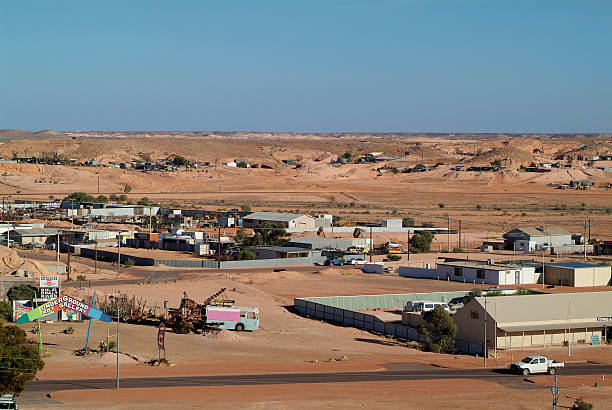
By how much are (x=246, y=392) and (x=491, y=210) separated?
92.0 meters

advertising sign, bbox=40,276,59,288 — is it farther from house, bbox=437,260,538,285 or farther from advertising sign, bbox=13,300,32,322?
house, bbox=437,260,538,285

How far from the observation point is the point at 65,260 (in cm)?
6569

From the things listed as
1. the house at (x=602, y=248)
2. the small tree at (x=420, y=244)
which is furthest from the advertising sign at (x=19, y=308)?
the house at (x=602, y=248)

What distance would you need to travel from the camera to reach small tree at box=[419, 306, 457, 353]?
125ft

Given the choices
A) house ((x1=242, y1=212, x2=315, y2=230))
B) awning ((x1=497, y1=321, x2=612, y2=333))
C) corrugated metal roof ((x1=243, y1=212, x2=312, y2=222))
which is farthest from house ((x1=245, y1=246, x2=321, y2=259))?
awning ((x1=497, y1=321, x2=612, y2=333))

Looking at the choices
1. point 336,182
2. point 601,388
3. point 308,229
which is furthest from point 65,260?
point 336,182

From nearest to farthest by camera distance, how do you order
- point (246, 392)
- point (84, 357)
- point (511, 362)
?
point (246, 392), point (84, 357), point (511, 362)

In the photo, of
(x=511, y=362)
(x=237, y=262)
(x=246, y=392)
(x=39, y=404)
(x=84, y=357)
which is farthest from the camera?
(x=237, y=262)

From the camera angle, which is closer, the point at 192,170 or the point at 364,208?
the point at 364,208

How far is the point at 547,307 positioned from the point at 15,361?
23.9 metres

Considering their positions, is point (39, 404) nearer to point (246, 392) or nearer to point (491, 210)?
point (246, 392)

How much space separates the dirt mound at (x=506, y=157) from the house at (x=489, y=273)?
414 ft

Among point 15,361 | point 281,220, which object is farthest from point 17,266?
point 281,220

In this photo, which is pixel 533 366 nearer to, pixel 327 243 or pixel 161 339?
pixel 161 339
